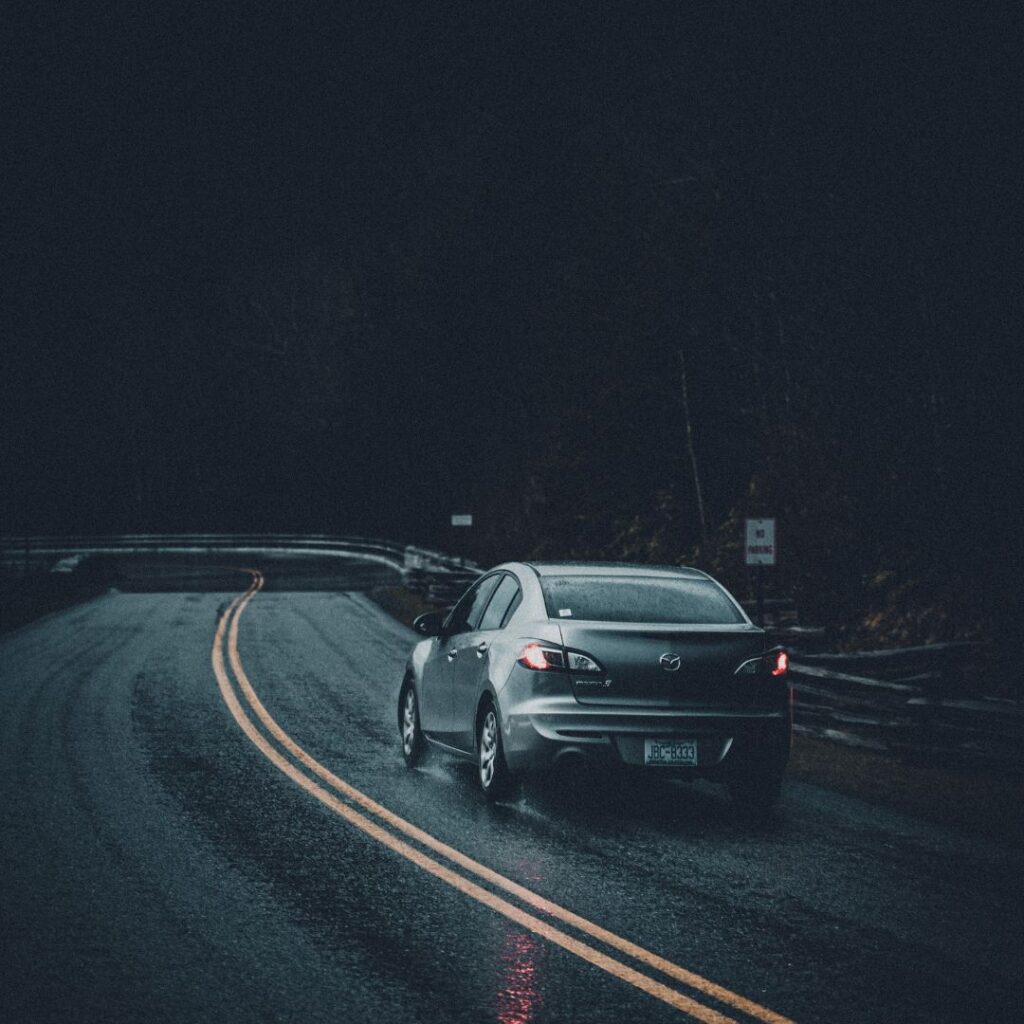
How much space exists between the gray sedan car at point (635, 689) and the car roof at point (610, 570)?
155mm

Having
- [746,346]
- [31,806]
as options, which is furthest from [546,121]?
[31,806]

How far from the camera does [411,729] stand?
1134 cm

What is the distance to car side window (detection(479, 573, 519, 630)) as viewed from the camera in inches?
388

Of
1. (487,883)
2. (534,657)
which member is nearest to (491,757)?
(534,657)

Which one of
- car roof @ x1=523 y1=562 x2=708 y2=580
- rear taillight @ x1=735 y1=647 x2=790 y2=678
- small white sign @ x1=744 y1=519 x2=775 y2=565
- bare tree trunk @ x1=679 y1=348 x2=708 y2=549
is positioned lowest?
rear taillight @ x1=735 y1=647 x2=790 y2=678

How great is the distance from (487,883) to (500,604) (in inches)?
130

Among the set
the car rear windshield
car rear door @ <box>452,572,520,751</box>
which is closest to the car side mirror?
car rear door @ <box>452,572,520,751</box>

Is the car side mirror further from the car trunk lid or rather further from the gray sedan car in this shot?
the car trunk lid

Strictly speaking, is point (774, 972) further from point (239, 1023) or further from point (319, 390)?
point (319, 390)

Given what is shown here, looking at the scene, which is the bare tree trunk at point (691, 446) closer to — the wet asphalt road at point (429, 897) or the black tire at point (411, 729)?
the black tire at point (411, 729)

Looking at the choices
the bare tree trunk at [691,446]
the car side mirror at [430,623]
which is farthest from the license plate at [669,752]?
the bare tree trunk at [691,446]

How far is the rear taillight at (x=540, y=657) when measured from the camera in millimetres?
8844

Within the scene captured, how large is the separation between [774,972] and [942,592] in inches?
571

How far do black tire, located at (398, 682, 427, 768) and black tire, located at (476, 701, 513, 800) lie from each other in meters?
1.44
